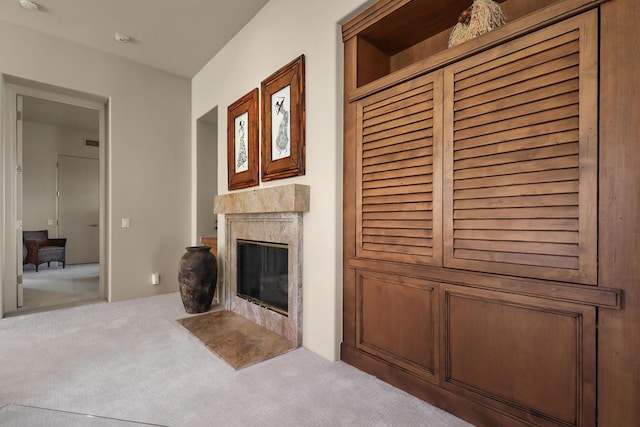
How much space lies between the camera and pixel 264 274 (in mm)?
3008

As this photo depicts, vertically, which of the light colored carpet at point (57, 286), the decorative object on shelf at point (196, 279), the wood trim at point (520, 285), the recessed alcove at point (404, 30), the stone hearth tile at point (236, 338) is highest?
the recessed alcove at point (404, 30)

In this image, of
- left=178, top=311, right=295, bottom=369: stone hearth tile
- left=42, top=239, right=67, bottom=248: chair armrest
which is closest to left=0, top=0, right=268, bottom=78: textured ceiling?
left=178, top=311, right=295, bottom=369: stone hearth tile

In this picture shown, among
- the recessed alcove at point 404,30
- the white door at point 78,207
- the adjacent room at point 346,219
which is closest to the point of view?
the adjacent room at point 346,219

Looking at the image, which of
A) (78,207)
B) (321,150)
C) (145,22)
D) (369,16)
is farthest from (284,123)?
(78,207)

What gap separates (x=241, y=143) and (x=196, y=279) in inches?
57.7

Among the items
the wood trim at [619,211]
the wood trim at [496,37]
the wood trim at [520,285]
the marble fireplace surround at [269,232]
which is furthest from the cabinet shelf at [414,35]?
the wood trim at [520,285]

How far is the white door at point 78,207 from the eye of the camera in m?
6.58

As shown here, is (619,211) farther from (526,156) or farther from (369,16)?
(369,16)

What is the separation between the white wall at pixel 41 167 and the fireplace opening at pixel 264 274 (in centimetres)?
543

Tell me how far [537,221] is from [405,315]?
2.91 feet

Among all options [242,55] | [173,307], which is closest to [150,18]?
[242,55]

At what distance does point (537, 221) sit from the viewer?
1.40 metres

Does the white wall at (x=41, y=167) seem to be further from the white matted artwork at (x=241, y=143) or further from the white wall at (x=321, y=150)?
the white wall at (x=321, y=150)

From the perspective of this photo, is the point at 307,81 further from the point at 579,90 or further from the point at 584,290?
the point at 584,290
